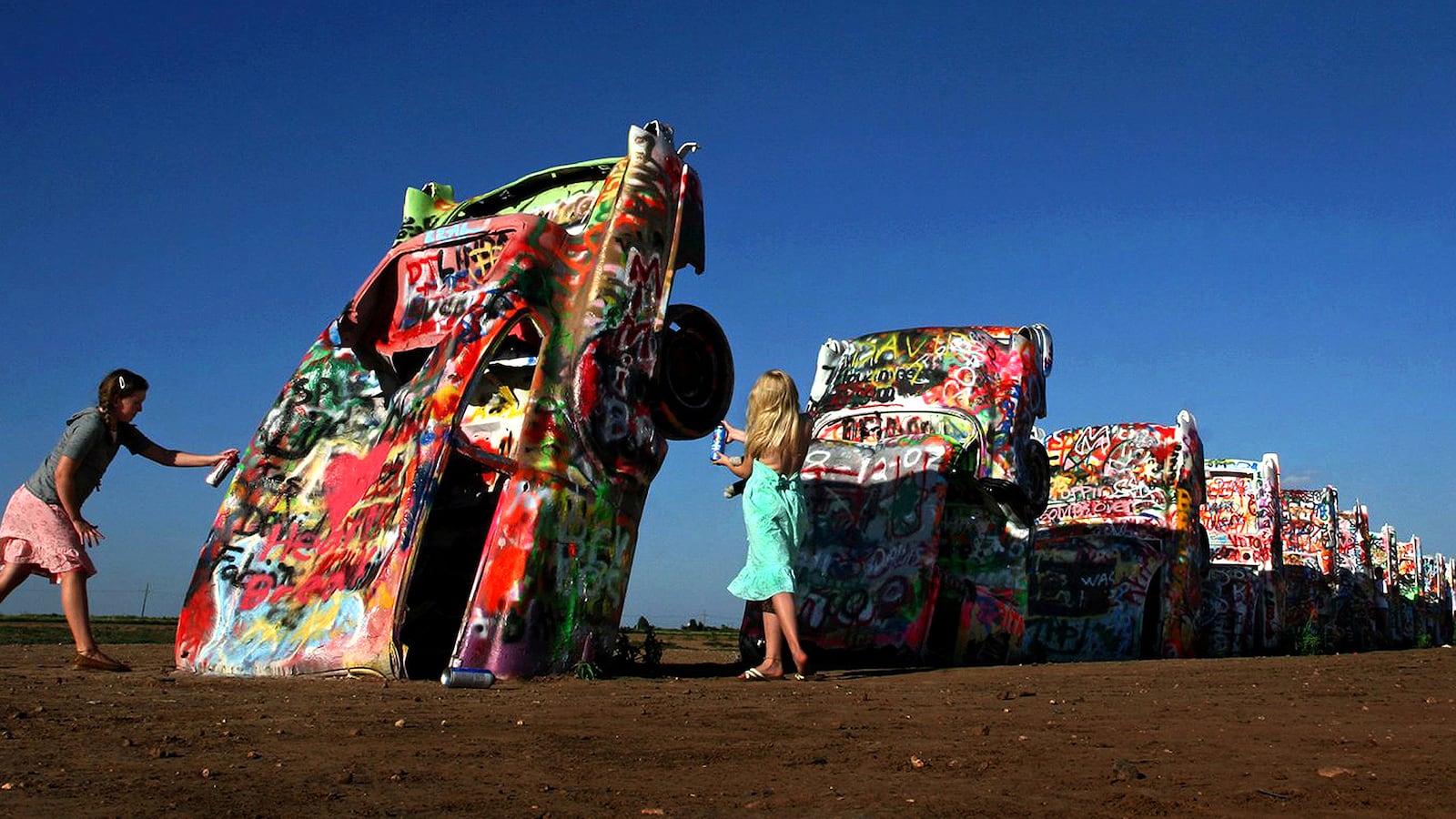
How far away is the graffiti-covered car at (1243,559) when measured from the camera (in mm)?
19438

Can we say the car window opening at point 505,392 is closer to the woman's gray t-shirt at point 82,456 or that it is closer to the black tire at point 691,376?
the black tire at point 691,376

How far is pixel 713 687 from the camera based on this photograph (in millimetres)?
6879

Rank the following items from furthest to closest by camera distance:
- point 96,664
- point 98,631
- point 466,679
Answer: point 98,631 → point 96,664 → point 466,679

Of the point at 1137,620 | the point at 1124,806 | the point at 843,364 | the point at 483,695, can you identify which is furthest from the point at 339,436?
the point at 1137,620

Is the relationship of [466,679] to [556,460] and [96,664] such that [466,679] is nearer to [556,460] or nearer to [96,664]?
[556,460]

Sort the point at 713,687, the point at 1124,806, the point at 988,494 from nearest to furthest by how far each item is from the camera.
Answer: the point at 1124,806
the point at 713,687
the point at 988,494

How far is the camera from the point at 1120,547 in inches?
596

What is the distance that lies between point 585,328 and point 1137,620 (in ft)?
32.0

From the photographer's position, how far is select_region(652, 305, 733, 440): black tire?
793cm

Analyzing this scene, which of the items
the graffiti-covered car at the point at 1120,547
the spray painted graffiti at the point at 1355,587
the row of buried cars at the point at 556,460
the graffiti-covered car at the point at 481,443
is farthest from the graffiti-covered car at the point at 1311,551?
the graffiti-covered car at the point at 481,443

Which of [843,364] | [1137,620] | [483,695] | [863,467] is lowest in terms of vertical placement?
[483,695]

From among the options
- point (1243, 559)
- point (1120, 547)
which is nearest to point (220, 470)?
point (1120, 547)

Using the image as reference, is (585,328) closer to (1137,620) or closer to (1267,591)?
(1137,620)

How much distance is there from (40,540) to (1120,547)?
1169 cm
